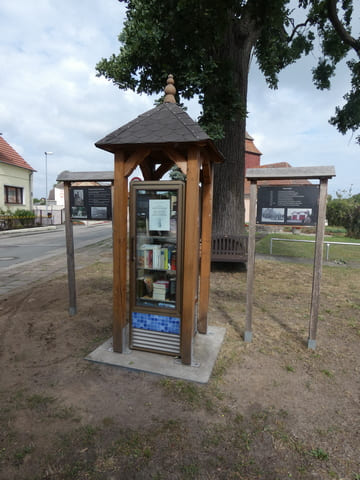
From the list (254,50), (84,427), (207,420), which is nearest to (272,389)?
(207,420)

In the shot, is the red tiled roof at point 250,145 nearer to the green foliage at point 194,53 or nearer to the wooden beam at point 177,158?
the green foliage at point 194,53

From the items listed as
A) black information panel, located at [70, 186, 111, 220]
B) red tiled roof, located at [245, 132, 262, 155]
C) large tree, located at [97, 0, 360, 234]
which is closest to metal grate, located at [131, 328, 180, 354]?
black information panel, located at [70, 186, 111, 220]

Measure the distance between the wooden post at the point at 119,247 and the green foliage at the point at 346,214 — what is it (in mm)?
20317

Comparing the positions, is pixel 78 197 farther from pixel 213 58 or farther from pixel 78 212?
pixel 213 58

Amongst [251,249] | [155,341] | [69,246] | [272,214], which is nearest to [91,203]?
[69,246]

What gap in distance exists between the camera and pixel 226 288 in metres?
6.89

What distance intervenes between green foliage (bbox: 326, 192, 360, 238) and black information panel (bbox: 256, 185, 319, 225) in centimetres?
1880

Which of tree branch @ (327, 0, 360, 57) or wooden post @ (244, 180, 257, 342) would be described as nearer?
wooden post @ (244, 180, 257, 342)

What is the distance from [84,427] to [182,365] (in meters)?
1.26

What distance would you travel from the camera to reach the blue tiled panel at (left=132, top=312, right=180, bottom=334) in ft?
11.5

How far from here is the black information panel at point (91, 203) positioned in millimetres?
4614

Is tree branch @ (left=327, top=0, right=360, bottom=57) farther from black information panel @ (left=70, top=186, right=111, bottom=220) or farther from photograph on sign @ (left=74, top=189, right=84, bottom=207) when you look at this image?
photograph on sign @ (left=74, top=189, right=84, bottom=207)

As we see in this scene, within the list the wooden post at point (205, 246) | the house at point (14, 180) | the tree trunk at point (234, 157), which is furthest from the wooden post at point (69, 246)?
the house at point (14, 180)

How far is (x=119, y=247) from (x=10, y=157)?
27.1 metres
